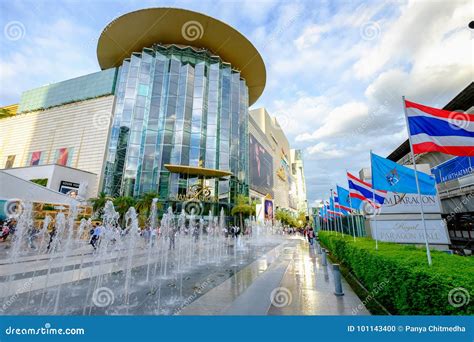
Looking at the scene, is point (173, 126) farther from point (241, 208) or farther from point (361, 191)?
point (361, 191)

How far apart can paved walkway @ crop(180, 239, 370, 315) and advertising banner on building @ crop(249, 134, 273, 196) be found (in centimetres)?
4752

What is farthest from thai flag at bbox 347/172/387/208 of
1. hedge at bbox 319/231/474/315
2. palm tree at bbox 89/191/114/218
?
palm tree at bbox 89/191/114/218

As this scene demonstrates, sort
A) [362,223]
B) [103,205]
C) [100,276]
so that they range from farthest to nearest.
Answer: [103,205] < [362,223] < [100,276]

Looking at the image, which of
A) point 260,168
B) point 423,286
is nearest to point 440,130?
point 423,286

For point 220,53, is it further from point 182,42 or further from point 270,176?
point 270,176

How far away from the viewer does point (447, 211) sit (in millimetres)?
22734

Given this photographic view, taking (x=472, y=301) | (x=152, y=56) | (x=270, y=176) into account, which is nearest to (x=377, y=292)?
(x=472, y=301)

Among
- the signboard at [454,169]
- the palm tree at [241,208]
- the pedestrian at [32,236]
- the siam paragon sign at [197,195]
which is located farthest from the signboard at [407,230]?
the pedestrian at [32,236]

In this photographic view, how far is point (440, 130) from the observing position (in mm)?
5410

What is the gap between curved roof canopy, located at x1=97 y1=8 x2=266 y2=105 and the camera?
110 feet

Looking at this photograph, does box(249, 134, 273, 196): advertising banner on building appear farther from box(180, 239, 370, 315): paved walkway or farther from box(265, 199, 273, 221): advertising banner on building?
box(180, 239, 370, 315): paved walkway

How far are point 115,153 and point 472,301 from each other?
36.8 metres

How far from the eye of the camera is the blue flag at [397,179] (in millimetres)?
7059

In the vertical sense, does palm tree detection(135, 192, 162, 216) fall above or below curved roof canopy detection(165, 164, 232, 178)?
below
